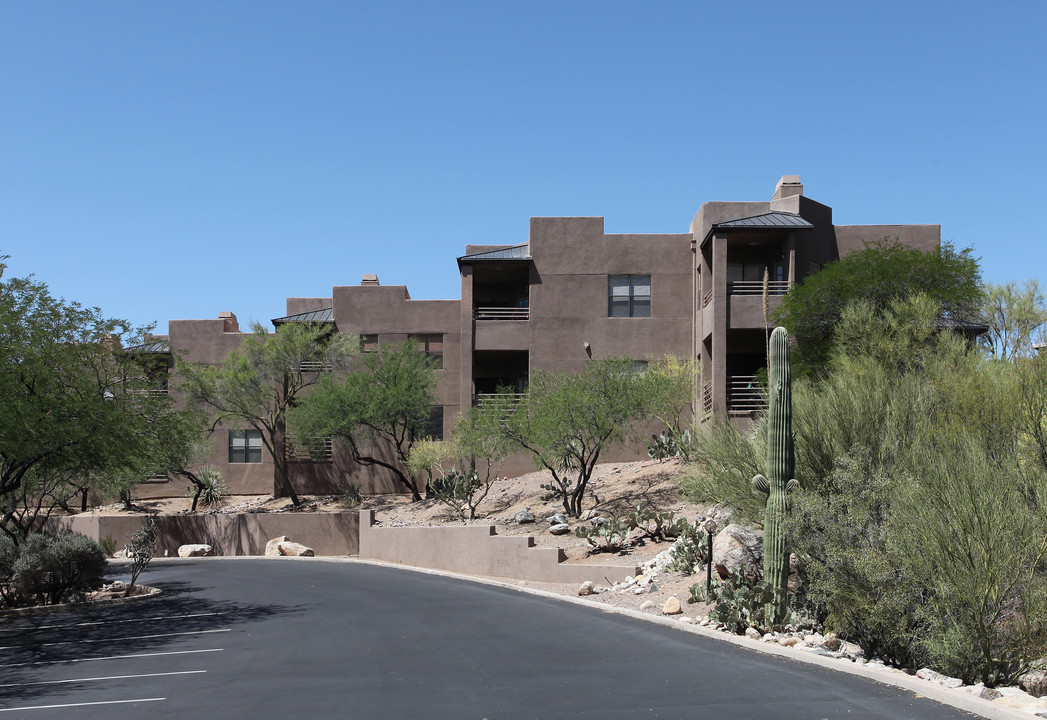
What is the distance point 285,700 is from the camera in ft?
40.3

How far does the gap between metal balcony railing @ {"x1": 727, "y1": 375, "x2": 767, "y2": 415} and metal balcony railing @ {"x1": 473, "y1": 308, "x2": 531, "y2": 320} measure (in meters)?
9.42

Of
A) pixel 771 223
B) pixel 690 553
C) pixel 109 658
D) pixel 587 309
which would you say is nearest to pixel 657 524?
pixel 690 553

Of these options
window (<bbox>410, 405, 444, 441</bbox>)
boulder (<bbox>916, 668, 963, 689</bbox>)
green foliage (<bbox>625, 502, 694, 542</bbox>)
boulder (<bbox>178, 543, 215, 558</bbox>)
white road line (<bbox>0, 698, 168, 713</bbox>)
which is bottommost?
boulder (<bbox>178, 543, 215, 558</bbox>)

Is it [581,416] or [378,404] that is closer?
[581,416]

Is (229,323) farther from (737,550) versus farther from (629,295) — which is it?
(737,550)

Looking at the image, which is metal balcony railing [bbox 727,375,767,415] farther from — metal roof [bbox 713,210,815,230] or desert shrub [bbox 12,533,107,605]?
desert shrub [bbox 12,533,107,605]

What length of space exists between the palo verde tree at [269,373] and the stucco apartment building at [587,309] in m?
1.87

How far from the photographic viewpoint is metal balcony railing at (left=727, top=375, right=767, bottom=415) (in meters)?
34.9

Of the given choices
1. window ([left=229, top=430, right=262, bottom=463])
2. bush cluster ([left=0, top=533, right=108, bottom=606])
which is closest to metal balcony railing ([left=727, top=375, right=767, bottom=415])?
bush cluster ([left=0, top=533, right=108, bottom=606])

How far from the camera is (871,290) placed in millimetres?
30484

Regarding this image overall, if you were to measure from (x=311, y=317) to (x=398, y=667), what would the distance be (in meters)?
32.4

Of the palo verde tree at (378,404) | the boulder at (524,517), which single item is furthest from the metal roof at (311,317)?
the boulder at (524,517)

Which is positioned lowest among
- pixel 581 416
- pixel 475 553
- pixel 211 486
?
pixel 475 553

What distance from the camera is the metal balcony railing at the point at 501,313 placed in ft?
134
